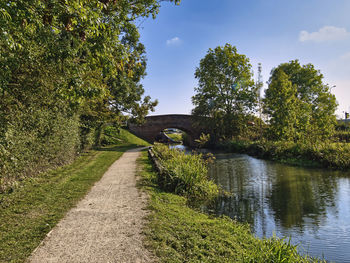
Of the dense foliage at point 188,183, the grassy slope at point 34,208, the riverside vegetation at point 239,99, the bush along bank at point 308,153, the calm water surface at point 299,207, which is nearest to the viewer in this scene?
the grassy slope at point 34,208

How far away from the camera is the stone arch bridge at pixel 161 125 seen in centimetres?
3462

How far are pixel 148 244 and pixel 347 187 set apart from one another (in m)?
9.08

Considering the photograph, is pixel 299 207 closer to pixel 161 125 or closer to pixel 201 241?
pixel 201 241

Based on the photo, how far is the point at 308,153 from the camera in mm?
16031

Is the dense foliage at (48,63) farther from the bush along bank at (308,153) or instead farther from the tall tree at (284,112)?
the tall tree at (284,112)

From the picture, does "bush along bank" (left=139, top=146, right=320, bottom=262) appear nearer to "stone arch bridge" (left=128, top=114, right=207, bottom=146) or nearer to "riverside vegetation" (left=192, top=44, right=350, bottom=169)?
"riverside vegetation" (left=192, top=44, right=350, bottom=169)

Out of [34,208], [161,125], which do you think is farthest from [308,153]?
[161,125]

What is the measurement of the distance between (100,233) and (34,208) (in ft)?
6.94

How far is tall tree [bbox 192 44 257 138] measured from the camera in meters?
30.3

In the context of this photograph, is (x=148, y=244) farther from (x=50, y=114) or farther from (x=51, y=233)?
(x=50, y=114)

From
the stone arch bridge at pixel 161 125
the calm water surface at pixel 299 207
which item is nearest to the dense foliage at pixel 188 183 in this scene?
the calm water surface at pixel 299 207

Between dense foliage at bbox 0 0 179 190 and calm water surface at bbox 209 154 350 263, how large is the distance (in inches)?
189

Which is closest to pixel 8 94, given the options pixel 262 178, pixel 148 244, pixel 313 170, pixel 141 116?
pixel 148 244

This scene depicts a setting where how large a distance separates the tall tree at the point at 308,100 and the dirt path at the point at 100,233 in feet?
60.4
